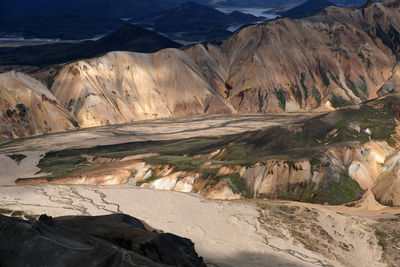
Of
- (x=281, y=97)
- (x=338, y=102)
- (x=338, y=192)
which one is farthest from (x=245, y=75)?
(x=338, y=192)

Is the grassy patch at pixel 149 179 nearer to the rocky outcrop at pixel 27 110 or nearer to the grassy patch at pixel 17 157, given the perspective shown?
the grassy patch at pixel 17 157

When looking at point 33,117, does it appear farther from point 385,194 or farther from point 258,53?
point 385,194

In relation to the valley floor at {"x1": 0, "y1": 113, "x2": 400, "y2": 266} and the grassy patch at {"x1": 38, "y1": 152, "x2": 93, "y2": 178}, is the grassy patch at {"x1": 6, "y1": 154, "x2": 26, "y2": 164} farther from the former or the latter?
the valley floor at {"x1": 0, "y1": 113, "x2": 400, "y2": 266}

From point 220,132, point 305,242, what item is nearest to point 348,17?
point 220,132

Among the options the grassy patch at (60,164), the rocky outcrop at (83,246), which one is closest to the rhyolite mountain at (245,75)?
the grassy patch at (60,164)

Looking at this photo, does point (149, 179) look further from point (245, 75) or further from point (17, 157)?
point (245, 75)
